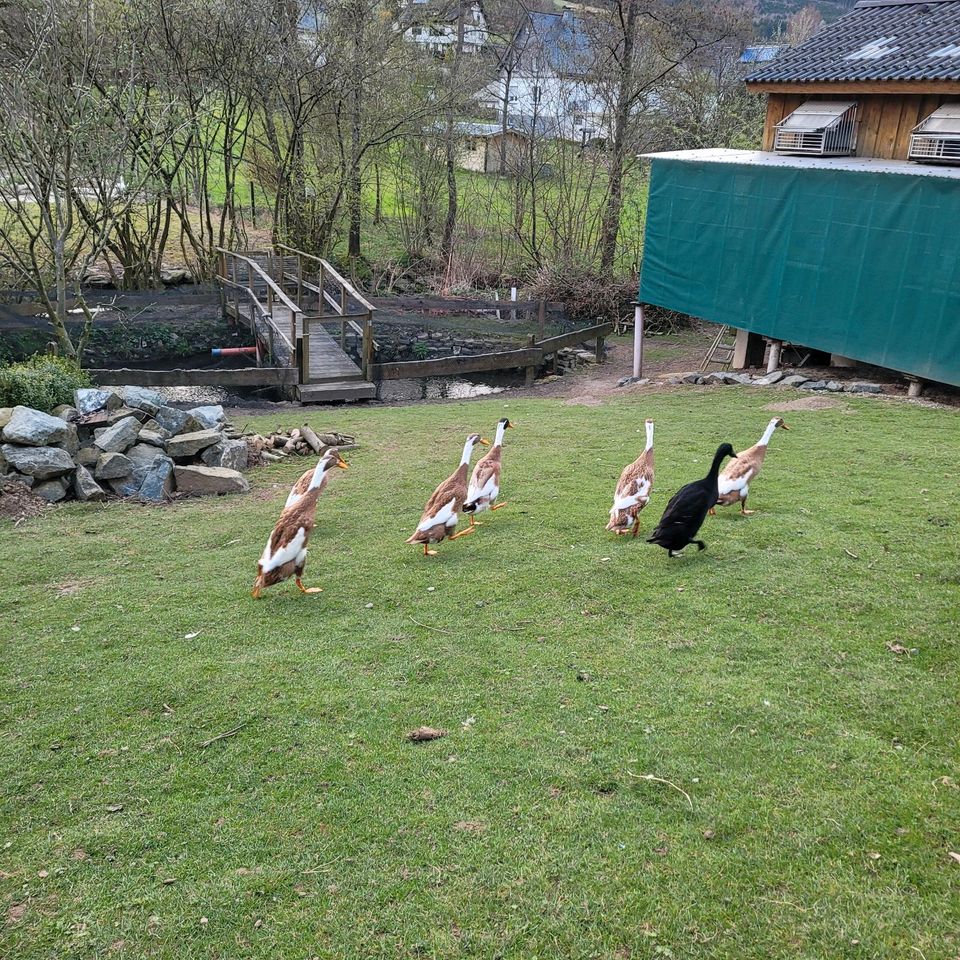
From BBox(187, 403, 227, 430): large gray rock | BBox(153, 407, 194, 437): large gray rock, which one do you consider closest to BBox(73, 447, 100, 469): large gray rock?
BBox(153, 407, 194, 437): large gray rock

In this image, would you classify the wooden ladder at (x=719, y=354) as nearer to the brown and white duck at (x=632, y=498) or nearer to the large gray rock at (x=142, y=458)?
the brown and white duck at (x=632, y=498)

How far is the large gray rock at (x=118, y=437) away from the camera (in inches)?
451

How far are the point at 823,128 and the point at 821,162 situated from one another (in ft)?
2.62

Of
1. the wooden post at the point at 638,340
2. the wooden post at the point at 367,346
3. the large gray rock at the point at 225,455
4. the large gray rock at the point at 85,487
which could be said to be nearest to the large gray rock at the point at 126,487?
the large gray rock at the point at 85,487

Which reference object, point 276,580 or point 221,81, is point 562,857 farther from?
point 221,81

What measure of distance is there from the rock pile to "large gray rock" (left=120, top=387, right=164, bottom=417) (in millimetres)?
14

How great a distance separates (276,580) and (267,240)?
79.0 feet

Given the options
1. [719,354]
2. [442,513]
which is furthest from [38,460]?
[719,354]

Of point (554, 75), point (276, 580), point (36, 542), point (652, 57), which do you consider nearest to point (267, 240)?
point (554, 75)

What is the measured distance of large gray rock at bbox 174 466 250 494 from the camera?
37.8ft

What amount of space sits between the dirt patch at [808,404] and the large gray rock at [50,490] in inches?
453

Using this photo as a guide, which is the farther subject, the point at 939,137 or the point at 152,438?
the point at 939,137

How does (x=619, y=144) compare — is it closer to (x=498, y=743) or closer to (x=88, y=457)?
(x=88, y=457)

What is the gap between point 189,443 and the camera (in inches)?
472
